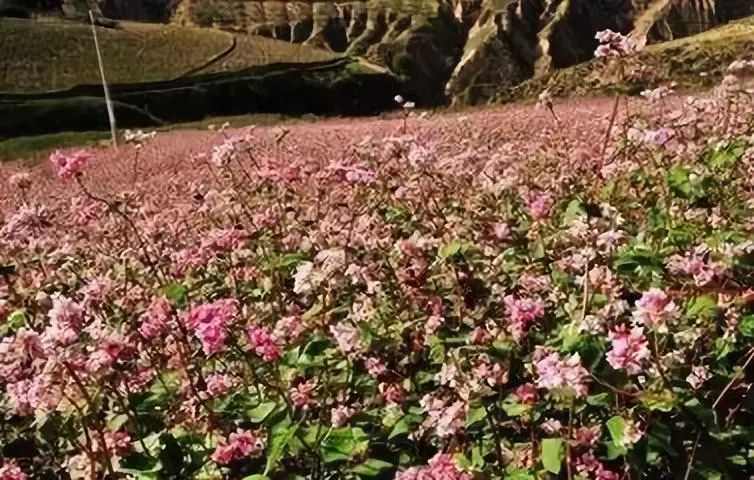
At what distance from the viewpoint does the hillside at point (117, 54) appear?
283ft

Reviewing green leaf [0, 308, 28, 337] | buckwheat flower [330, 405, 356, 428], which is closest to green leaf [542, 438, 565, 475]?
buckwheat flower [330, 405, 356, 428]

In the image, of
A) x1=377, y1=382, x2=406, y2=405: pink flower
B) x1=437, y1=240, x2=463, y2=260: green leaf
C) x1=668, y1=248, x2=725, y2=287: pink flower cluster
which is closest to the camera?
x1=668, y1=248, x2=725, y2=287: pink flower cluster

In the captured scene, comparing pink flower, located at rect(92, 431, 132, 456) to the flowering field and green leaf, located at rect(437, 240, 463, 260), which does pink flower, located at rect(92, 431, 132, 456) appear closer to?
the flowering field

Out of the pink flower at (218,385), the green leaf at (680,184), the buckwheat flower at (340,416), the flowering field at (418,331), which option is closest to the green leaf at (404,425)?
the flowering field at (418,331)

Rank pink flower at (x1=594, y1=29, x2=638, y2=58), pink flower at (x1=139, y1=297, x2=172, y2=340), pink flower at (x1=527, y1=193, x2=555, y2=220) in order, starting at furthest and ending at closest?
pink flower at (x1=594, y1=29, x2=638, y2=58) < pink flower at (x1=527, y1=193, x2=555, y2=220) < pink flower at (x1=139, y1=297, x2=172, y2=340)

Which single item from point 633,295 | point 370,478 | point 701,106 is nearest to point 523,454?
point 370,478

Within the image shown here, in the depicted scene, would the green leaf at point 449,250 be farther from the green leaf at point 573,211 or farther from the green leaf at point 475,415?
the green leaf at point 475,415

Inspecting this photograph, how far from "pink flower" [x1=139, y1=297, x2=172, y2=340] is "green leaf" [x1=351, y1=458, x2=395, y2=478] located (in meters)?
0.88

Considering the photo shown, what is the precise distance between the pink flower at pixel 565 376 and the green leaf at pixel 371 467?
1.76 ft

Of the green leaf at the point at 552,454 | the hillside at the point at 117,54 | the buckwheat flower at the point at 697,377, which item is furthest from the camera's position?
the hillside at the point at 117,54

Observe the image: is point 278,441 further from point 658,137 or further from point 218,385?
point 658,137

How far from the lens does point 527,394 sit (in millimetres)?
2979

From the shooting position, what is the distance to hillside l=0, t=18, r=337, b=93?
86.2m

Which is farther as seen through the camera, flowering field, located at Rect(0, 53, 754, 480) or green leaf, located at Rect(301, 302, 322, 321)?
green leaf, located at Rect(301, 302, 322, 321)
